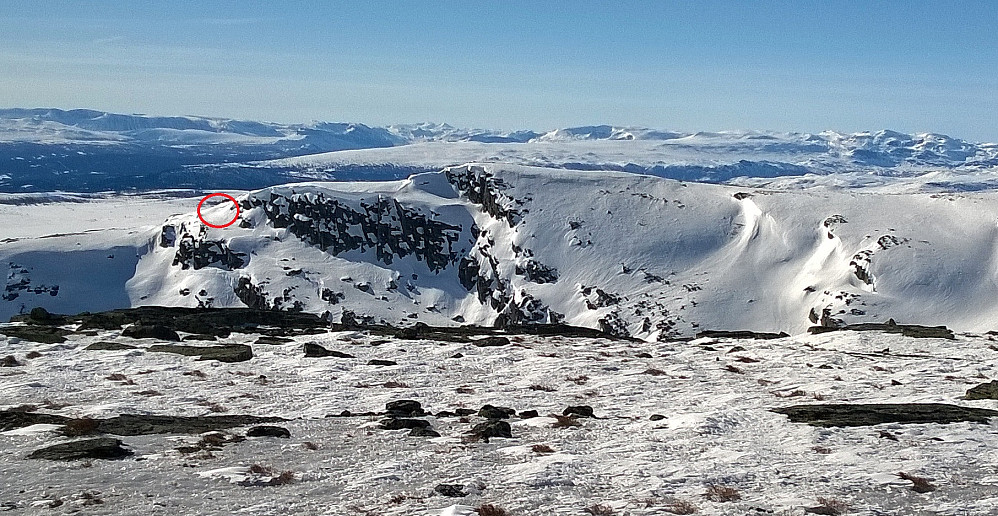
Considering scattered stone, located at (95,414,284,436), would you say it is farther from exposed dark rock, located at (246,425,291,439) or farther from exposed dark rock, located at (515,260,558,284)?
exposed dark rock, located at (515,260,558,284)

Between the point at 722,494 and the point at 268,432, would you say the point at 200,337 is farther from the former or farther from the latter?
the point at 722,494

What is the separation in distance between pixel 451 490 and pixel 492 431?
5813 mm

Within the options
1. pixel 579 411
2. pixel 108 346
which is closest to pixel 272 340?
pixel 108 346

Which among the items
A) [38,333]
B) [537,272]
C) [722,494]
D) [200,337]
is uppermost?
[722,494]

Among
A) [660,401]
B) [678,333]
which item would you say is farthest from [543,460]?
[678,333]

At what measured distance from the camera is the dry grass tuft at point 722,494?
17656 millimetres

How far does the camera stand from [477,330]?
64.2 m

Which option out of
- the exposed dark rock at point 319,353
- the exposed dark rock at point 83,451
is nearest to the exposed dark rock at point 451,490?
the exposed dark rock at point 83,451

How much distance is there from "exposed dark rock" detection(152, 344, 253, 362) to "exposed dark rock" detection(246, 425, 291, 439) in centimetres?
1698

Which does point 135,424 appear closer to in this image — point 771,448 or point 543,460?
point 543,460

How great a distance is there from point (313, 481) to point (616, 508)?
699 cm

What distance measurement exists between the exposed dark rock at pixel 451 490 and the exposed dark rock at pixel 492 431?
4.88 metres

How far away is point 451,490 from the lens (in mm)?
18172

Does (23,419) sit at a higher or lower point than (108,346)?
higher
